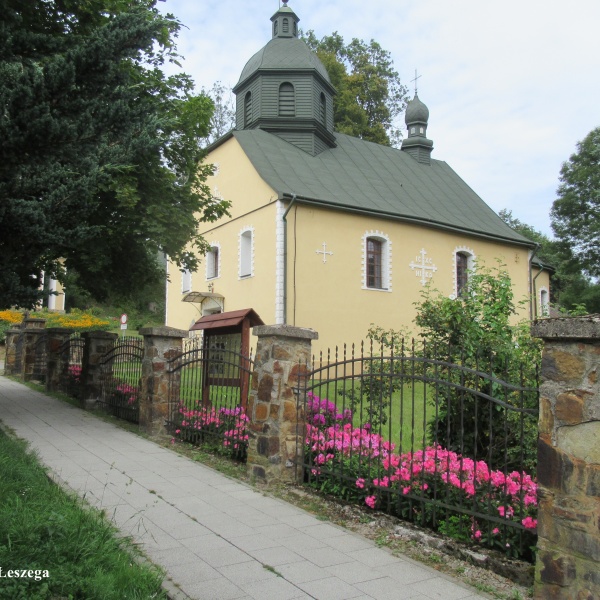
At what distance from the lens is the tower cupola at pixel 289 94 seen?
813 inches

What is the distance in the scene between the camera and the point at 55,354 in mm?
13320

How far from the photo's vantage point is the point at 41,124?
14.5 feet

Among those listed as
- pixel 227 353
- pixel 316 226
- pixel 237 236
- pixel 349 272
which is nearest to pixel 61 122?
pixel 227 353

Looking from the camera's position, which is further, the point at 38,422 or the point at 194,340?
the point at 38,422

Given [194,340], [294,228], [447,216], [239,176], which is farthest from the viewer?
[447,216]

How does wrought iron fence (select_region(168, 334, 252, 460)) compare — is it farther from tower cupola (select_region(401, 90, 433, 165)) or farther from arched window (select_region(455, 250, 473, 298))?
tower cupola (select_region(401, 90, 433, 165))

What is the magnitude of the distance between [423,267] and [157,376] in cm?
1298

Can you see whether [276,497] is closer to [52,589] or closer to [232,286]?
[52,589]

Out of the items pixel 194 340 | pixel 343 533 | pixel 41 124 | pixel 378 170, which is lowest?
pixel 343 533

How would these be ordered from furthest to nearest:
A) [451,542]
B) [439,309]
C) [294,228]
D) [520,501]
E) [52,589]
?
[294,228], [439,309], [451,542], [520,501], [52,589]

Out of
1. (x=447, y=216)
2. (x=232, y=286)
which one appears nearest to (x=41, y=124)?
(x=232, y=286)

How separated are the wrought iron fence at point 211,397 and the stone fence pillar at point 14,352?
968 centimetres

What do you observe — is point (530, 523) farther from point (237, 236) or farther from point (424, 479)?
point (237, 236)

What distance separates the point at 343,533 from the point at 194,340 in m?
4.40
